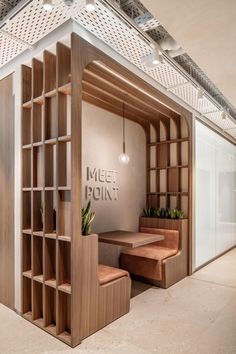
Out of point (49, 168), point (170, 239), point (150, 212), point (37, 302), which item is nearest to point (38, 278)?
point (37, 302)

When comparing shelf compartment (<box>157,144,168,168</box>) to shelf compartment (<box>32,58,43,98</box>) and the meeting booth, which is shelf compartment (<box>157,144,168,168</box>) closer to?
the meeting booth

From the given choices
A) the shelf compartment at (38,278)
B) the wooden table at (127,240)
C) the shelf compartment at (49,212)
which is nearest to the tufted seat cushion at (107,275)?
the wooden table at (127,240)

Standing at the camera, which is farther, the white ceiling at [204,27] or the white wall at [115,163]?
the white wall at [115,163]

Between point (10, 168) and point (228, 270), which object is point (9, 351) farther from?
point (228, 270)

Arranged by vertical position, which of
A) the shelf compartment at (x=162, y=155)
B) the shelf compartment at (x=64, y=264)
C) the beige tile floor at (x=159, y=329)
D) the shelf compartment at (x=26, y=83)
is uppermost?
the shelf compartment at (x=26, y=83)

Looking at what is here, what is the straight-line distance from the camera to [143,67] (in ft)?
11.8

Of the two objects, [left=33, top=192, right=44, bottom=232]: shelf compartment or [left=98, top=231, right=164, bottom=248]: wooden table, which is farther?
[left=98, top=231, right=164, bottom=248]: wooden table

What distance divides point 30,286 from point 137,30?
313 cm

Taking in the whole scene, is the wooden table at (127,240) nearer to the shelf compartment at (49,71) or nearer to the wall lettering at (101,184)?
the wall lettering at (101,184)

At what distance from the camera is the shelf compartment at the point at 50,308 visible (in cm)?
289

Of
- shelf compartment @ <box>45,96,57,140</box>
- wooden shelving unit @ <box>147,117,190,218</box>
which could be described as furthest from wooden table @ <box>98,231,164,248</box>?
shelf compartment @ <box>45,96,57,140</box>

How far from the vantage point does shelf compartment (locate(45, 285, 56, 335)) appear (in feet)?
9.49

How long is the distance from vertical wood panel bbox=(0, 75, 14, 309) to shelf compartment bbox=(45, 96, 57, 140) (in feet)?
2.39

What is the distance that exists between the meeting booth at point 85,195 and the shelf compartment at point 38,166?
0.5 inches
